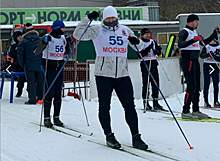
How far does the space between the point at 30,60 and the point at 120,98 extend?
5.21 m

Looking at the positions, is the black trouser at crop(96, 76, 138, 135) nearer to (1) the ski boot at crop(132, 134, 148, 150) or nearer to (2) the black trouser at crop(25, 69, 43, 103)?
(1) the ski boot at crop(132, 134, 148, 150)

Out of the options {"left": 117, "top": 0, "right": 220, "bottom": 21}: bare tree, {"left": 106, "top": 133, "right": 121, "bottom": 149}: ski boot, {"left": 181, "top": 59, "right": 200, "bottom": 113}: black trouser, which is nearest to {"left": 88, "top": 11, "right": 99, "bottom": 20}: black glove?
{"left": 106, "top": 133, "right": 121, "bottom": 149}: ski boot

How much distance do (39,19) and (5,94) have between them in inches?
502

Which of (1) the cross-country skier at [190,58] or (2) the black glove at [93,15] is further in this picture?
(1) the cross-country skier at [190,58]

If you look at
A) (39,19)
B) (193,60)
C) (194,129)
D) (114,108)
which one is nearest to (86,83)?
(114,108)

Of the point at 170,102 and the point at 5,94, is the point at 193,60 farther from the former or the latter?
the point at 5,94

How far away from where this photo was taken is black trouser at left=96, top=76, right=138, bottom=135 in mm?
5418

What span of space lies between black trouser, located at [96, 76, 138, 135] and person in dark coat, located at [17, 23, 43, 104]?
502cm

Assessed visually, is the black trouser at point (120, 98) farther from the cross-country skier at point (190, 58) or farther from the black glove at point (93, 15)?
the cross-country skier at point (190, 58)

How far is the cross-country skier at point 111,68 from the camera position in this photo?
5422 millimetres

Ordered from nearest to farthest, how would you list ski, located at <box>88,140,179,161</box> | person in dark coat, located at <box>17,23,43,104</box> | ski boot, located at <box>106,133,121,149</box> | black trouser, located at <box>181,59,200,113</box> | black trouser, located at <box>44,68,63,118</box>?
ski, located at <box>88,140,179,161</box>, ski boot, located at <box>106,133,121,149</box>, black trouser, located at <box>44,68,63,118</box>, black trouser, located at <box>181,59,200,113</box>, person in dark coat, located at <box>17,23,43,104</box>

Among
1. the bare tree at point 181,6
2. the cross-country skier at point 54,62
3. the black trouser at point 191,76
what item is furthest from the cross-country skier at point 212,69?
the bare tree at point 181,6

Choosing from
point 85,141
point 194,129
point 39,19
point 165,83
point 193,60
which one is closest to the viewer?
point 85,141

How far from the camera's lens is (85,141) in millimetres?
6000
